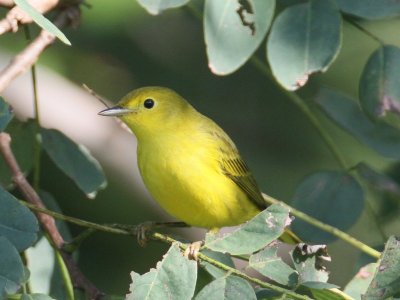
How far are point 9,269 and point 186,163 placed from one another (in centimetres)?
142

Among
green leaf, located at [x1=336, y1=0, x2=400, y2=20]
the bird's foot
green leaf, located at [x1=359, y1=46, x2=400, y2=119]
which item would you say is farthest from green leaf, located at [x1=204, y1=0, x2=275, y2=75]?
the bird's foot

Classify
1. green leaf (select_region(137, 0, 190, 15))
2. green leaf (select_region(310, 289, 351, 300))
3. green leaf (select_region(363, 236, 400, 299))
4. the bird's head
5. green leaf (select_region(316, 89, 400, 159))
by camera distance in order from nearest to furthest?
green leaf (select_region(363, 236, 400, 299)) → green leaf (select_region(310, 289, 351, 300)) → green leaf (select_region(137, 0, 190, 15)) → green leaf (select_region(316, 89, 400, 159)) → the bird's head

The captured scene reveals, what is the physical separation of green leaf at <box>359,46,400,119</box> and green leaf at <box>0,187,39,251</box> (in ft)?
3.71

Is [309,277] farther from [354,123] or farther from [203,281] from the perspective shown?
[354,123]

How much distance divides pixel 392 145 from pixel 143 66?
7.38 feet

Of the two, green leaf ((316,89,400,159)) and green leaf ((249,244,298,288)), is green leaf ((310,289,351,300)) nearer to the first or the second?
green leaf ((249,244,298,288))

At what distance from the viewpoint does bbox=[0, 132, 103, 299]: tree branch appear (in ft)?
8.71

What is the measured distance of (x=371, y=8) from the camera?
3.01 meters

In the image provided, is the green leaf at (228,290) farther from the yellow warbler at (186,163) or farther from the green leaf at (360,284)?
the yellow warbler at (186,163)

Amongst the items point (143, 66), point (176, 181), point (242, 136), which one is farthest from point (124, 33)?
point (176, 181)

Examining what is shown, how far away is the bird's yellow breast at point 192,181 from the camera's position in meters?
3.48

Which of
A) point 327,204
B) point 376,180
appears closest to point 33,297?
point 327,204

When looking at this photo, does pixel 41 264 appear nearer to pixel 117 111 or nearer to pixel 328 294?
pixel 117 111

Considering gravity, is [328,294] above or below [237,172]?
above
